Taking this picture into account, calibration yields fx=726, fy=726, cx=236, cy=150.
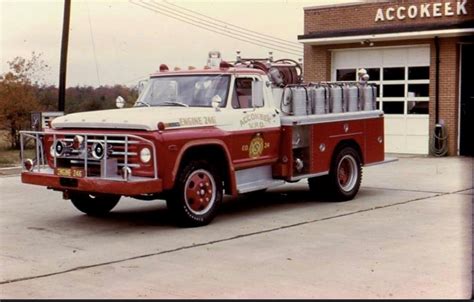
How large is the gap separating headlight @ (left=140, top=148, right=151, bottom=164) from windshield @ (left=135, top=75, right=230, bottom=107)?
1516mm

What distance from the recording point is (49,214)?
10.7 meters

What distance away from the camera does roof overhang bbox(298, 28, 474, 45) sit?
1983 centimetres

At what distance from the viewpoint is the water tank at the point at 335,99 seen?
12055 mm

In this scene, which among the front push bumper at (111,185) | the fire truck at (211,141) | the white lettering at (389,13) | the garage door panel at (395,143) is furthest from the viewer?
the garage door panel at (395,143)

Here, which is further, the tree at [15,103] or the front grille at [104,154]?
the tree at [15,103]

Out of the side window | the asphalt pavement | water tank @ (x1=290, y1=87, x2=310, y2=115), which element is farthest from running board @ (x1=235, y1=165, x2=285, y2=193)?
water tank @ (x1=290, y1=87, x2=310, y2=115)

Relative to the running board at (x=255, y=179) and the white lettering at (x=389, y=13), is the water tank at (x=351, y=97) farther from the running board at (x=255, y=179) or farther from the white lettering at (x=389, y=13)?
the white lettering at (x=389, y=13)

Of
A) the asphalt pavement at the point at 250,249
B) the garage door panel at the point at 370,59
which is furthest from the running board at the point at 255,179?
the garage door panel at the point at 370,59

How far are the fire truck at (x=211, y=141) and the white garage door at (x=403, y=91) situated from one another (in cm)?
876

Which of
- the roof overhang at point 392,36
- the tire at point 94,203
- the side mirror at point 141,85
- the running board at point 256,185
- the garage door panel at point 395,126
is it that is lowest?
the tire at point 94,203

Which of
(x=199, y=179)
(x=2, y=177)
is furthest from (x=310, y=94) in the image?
(x=2, y=177)

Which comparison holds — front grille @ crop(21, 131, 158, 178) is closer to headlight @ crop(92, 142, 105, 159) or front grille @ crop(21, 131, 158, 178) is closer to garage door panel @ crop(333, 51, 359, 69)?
headlight @ crop(92, 142, 105, 159)

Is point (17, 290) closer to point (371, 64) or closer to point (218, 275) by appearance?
point (218, 275)

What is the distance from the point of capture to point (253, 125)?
10484 millimetres
